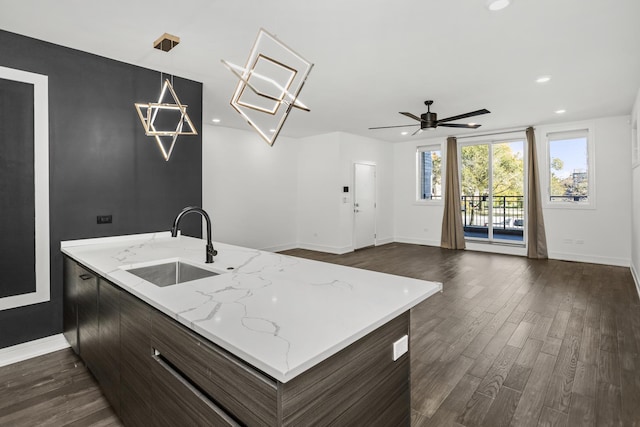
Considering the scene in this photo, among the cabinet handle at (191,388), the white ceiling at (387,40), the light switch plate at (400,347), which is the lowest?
the cabinet handle at (191,388)

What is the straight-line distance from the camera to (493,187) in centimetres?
730

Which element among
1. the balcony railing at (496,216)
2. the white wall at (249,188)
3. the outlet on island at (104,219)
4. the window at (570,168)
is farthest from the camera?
the balcony railing at (496,216)

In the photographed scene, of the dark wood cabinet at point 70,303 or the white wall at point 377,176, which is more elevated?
the white wall at point 377,176

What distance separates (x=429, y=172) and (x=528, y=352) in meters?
6.02

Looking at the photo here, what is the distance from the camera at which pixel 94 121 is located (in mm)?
2988

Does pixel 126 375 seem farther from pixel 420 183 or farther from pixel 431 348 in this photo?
pixel 420 183

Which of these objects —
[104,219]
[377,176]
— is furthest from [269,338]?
[377,176]

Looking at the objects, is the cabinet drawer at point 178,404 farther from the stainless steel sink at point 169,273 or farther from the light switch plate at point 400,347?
the stainless steel sink at point 169,273

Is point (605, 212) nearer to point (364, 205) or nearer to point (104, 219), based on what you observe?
point (364, 205)

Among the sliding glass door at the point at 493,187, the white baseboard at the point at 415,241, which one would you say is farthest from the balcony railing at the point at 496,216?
the white baseboard at the point at 415,241

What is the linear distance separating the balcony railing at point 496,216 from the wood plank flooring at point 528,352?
285 cm

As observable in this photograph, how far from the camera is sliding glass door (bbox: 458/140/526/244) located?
7184 millimetres

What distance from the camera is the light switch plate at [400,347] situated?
A: 4.36ft

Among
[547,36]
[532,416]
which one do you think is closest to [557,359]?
[532,416]
